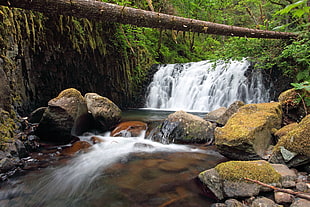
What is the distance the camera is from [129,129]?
229 inches

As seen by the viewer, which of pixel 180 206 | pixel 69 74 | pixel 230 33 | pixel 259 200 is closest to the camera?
pixel 259 200

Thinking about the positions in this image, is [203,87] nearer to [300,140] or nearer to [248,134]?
[248,134]

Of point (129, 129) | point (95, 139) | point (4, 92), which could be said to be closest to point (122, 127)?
point (129, 129)

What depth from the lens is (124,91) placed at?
10.5 metres

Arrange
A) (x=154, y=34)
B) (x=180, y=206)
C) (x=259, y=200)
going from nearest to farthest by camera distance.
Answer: (x=259, y=200)
(x=180, y=206)
(x=154, y=34)

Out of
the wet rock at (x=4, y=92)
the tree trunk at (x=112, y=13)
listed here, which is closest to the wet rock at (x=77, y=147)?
the wet rock at (x=4, y=92)

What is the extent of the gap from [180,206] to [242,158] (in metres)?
1.53

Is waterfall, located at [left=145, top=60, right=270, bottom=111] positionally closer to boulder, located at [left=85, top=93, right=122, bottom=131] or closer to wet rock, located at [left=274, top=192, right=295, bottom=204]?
boulder, located at [left=85, top=93, right=122, bottom=131]

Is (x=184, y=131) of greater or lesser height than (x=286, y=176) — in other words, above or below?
below

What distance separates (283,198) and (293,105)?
2.85m

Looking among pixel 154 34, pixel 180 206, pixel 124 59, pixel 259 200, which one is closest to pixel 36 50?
pixel 124 59

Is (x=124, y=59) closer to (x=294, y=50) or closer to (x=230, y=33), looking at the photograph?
(x=230, y=33)

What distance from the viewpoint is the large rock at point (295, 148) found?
7.90 feet

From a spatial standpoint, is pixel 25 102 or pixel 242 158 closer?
pixel 242 158
